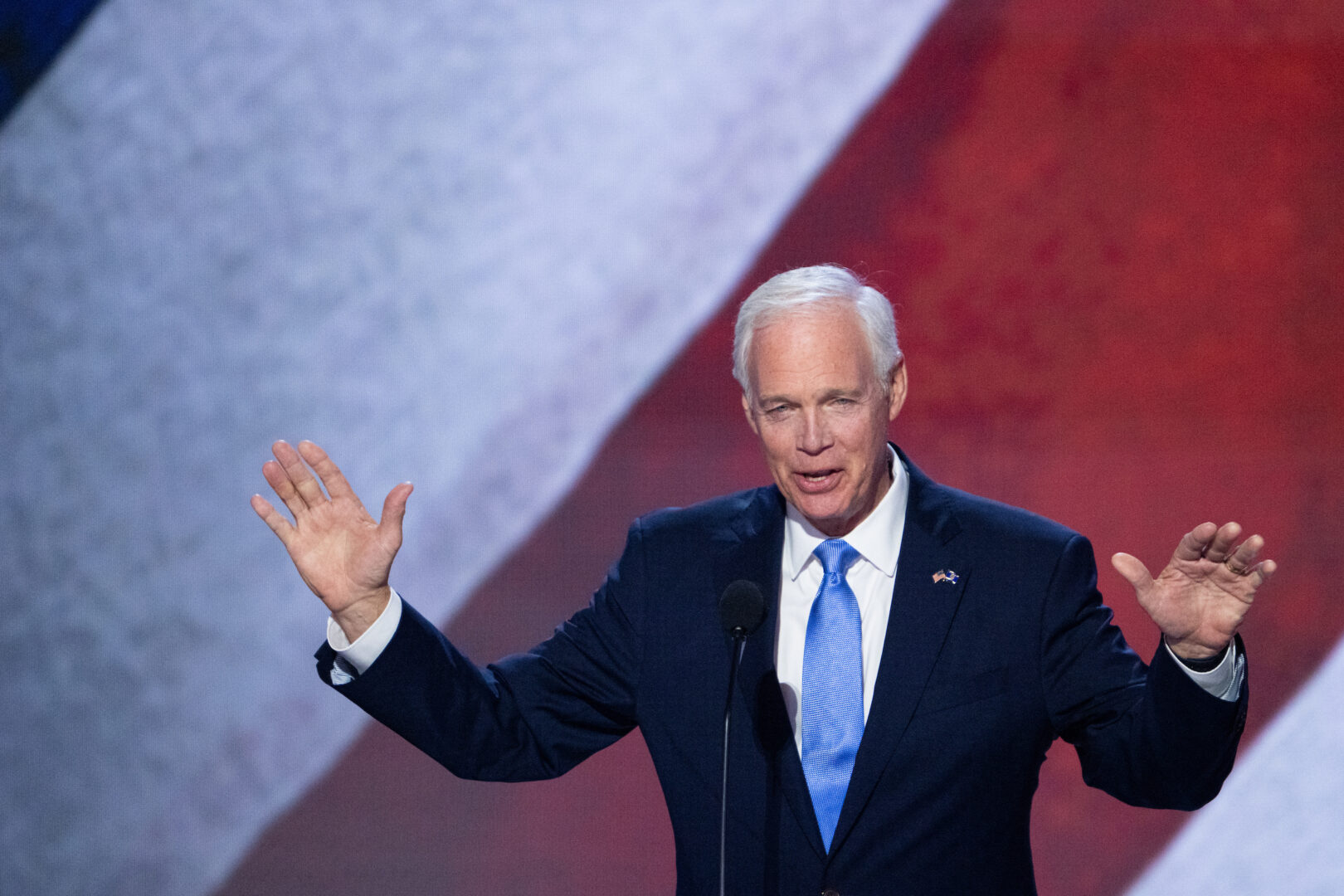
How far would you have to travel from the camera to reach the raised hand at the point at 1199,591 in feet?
5.01

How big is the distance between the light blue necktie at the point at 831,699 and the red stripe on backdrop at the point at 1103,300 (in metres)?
1.17

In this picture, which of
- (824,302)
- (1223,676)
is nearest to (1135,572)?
(1223,676)

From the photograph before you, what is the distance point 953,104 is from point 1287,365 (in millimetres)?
988

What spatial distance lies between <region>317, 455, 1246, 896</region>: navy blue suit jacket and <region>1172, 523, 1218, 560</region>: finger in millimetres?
143

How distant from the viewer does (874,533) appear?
1.92 metres

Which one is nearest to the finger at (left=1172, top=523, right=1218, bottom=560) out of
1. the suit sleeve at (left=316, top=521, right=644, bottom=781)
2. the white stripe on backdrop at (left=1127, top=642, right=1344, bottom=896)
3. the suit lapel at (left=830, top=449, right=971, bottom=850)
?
the suit lapel at (left=830, top=449, right=971, bottom=850)

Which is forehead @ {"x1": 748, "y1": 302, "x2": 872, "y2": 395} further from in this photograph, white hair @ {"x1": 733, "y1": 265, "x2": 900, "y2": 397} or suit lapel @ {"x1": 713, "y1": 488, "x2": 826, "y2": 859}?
suit lapel @ {"x1": 713, "y1": 488, "x2": 826, "y2": 859}

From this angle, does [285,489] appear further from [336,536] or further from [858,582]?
[858,582]

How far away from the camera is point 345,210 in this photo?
3074 mm

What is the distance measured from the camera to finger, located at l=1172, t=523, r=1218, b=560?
151cm

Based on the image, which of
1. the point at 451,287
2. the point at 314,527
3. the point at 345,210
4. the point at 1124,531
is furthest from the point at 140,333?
the point at 1124,531

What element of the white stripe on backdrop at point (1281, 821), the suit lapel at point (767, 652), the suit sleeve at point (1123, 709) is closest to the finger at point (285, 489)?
the suit lapel at point (767, 652)

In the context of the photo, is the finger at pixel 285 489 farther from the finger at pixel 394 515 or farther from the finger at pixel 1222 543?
the finger at pixel 1222 543

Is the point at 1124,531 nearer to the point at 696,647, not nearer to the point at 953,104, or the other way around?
the point at 953,104
